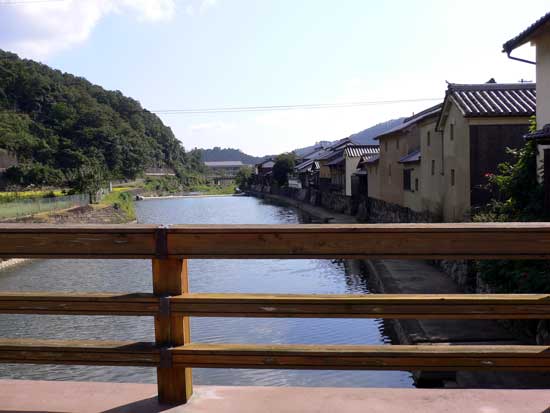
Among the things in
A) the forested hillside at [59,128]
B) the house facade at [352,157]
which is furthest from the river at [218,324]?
the forested hillside at [59,128]

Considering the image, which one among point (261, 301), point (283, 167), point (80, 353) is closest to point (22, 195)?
point (283, 167)

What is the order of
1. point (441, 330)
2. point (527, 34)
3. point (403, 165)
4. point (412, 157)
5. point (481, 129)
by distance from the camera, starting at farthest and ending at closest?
1. point (403, 165)
2. point (412, 157)
3. point (481, 129)
4. point (527, 34)
5. point (441, 330)

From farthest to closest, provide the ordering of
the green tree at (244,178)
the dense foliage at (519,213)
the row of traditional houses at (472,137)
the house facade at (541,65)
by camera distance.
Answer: the green tree at (244,178) → the row of traditional houses at (472,137) → the house facade at (541,65) → the dense foliage at (519,213)

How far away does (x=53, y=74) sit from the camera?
80938mm

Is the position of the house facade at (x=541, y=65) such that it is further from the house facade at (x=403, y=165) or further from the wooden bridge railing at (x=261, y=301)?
the wooden bridge railing at (x=261, y=301)

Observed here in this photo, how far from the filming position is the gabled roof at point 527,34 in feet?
32.7

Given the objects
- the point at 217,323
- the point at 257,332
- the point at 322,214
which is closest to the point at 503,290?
the point at 257,332

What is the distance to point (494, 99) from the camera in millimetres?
15273

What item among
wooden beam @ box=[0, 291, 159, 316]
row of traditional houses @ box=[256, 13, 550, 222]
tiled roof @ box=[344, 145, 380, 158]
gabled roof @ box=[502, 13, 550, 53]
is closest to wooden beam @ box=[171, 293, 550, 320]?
wooden beam @ box=[0, 291, 159, 316]

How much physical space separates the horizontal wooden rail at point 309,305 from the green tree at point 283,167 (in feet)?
→ 217

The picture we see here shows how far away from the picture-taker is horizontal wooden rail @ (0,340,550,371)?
2277mm

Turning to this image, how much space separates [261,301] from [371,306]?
17.2 inches

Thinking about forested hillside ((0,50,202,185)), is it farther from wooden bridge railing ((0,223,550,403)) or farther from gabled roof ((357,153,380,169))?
wooden bridge railing ((0,223,550,403))

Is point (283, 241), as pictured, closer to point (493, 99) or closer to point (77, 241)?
point (77, 241)
